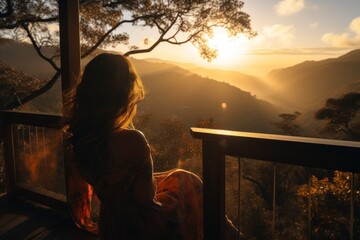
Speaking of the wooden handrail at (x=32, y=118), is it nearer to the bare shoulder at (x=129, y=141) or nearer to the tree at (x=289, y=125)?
the bare shoulder at (x=129, y=141)

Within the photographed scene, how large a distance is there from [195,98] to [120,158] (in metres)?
79.7

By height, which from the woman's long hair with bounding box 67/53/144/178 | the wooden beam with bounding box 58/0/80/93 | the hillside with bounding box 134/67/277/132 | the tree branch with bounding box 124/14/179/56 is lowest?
the hillside with bounding box 134/67/277/132

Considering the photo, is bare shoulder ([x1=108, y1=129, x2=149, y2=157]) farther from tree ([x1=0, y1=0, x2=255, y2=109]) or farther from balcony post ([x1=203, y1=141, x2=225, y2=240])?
tree ([x1=0, y1=0, x2=255, y2=109])

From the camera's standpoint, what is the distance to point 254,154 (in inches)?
69.9

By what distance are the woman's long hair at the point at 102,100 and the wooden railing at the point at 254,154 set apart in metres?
0.53

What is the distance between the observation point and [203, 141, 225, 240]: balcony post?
6.36ft

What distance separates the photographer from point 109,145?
1.57 metres

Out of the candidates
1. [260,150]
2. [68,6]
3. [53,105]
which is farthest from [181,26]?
[53,105]

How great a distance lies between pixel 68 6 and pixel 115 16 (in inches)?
347

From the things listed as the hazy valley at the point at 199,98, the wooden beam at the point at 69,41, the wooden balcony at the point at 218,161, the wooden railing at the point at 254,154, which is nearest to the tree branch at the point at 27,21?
the wooden balcony at the point at 218,161

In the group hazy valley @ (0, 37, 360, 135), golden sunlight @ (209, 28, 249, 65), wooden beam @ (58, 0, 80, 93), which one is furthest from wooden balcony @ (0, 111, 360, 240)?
hazy valley @ (0, 37, 360, 135)

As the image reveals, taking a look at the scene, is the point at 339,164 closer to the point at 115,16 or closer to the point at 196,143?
the point at 115,16

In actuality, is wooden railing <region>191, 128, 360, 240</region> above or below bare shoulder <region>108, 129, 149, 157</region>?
below

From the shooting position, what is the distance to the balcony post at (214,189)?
6.36ft
